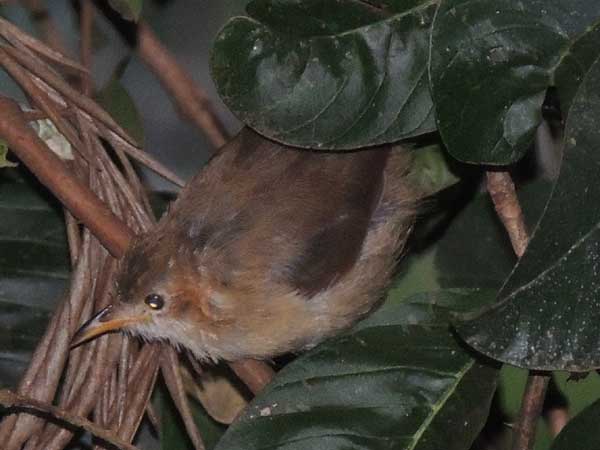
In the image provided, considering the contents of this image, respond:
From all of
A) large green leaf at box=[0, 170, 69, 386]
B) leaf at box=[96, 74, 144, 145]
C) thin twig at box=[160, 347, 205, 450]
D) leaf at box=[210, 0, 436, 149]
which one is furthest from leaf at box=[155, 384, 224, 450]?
leaf at box=[210, 0, 436, 149]

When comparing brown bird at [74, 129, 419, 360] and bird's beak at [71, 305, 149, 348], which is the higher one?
bird's beak at [71, 305, 149, 348]

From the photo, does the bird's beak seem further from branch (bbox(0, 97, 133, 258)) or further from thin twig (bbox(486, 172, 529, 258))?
thin twig (bbox(486, 172, 529, 258))

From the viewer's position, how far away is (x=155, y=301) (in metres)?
2.61

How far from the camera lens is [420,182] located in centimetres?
250

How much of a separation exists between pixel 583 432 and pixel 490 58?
0.63 meters

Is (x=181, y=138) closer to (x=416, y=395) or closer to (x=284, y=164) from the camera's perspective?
(x=284, y=164)

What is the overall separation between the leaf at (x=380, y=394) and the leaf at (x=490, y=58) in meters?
0.36

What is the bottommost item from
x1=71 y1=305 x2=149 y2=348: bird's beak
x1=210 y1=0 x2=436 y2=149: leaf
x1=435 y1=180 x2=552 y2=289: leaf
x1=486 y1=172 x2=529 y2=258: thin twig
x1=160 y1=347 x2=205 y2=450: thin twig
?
x1=435 y1=180 x2=552 y2=289: leaf

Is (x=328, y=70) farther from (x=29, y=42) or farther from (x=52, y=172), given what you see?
(x=29, y=42)

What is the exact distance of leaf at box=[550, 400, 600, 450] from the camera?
1808 millimetres

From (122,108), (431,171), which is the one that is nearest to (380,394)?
(431,171)

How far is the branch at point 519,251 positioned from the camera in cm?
182

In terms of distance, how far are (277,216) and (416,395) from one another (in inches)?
30.8

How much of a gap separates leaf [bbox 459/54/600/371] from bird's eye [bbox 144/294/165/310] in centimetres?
115
